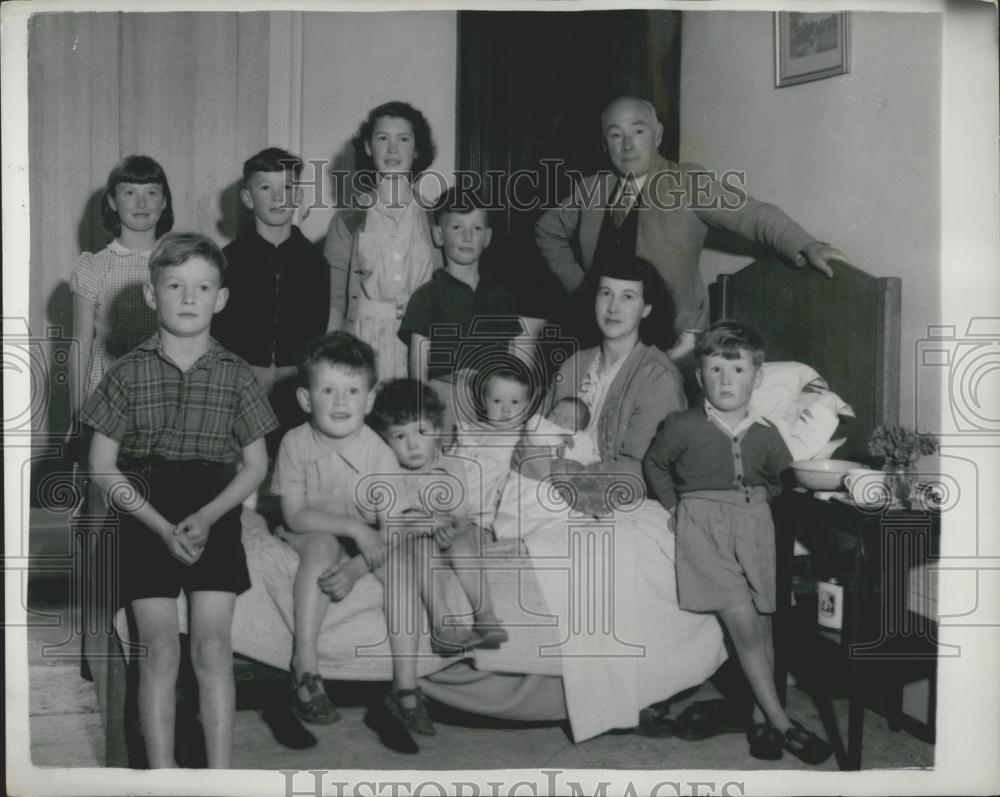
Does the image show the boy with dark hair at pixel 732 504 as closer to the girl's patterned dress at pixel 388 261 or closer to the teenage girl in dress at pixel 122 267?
the girl's patterned dress at pixel 388 261

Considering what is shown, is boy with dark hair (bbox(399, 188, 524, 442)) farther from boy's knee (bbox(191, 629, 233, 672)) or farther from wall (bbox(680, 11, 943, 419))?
boy's knee (bbox(191, 629, 233, 672))

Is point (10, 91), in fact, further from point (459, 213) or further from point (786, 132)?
point (786, 132)

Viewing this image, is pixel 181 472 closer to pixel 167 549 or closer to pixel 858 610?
pixel 167 549

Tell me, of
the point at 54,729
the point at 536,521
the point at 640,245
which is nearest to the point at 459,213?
the point at 640,245

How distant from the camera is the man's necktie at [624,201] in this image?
272 cm

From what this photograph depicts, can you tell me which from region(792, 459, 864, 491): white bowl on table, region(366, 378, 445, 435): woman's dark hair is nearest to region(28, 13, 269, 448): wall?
region(366, 378, 445, 435): woman's dark hair

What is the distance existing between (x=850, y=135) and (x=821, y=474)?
907 millimetres

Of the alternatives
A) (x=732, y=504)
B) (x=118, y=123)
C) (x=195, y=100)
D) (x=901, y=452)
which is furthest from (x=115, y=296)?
(x=901, y=452)

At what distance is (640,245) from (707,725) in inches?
48.8

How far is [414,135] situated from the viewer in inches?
107

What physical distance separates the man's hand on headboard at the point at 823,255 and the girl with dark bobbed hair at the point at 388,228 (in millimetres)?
993

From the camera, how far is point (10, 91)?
8.02ft

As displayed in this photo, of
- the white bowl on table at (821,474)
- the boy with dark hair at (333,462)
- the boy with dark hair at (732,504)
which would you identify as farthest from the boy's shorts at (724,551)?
the boy with dark hair at (333,462)

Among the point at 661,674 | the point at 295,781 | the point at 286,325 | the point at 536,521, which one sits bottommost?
the point at 295,781
